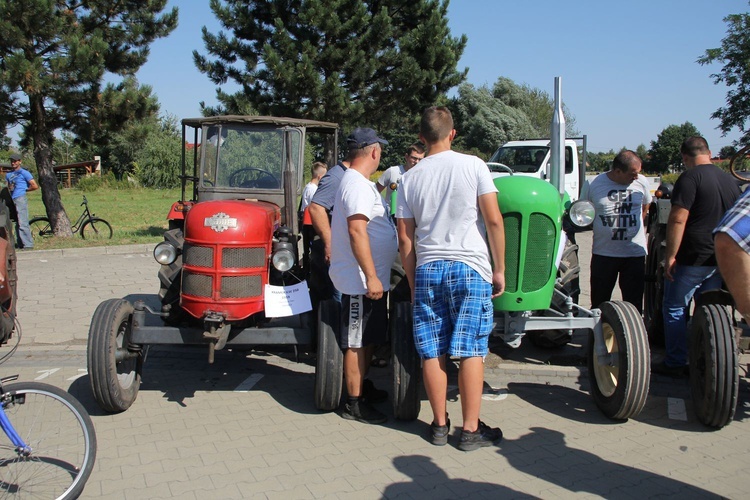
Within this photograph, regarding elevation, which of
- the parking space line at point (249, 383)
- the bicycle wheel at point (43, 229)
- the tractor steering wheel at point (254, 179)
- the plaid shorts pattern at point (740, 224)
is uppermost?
the tractor steering wheel at point (254, 179)

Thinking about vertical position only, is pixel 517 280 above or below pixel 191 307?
above

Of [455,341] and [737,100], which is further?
[737,100]

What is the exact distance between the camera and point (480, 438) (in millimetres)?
4109

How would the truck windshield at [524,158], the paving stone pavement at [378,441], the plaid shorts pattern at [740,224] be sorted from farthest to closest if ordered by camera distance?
the truck windshield at [524,158]
the paving stone pavement at [378,441]
the plaid shorts pattern at [740,224]

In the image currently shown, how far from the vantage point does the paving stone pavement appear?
12.0 feet

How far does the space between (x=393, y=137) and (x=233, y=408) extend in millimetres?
42907

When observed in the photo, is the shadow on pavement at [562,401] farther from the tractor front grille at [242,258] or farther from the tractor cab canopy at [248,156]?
the tractor cab canopy at [248,156]

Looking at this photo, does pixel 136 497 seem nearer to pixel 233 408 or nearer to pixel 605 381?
pixel 233 408

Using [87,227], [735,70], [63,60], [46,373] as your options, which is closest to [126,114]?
[63,60]

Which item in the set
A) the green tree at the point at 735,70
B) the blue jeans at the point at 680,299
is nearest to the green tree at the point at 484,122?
the green tree at the point at 735,70

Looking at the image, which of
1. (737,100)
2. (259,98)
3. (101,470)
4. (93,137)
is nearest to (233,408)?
(101,470)

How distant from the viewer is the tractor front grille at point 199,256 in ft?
15.5

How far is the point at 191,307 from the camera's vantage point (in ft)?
15.6

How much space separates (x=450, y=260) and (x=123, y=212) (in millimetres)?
20903
